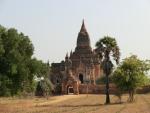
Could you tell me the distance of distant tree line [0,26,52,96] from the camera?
42812 millimetres

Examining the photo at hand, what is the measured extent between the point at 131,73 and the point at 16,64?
14.3 m

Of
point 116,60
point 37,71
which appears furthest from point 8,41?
point 116,60

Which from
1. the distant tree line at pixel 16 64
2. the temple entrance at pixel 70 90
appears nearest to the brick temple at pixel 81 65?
the temple entrance at pixel 70 90

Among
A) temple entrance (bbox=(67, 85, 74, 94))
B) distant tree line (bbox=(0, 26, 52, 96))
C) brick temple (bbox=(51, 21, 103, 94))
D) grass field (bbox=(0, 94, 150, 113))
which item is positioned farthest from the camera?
brick temple (bbox=(51, 21, 103, 94))

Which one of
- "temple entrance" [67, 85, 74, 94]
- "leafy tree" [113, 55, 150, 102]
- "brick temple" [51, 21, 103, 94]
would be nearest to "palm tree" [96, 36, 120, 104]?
"leafy tree" [113, 55, 150, 102]

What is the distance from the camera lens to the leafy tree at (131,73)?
2000 inches

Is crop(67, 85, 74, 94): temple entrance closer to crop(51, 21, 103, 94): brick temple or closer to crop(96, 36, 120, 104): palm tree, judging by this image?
crop(51, 21, 103, 94): brick temple

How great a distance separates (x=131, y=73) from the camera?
168ft

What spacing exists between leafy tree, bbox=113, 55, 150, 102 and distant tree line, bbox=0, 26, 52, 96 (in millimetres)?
9180

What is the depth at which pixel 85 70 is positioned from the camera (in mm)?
106938

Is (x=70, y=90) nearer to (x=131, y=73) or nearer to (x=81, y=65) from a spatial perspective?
(x=81, y=65)

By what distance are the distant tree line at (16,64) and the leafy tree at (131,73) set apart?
918 cm

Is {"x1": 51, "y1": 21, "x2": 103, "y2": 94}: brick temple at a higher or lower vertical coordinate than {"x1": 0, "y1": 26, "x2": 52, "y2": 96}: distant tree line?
higher

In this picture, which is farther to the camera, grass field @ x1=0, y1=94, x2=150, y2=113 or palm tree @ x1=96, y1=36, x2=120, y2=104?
palm tree @ x1=96, y1=36, x2=120, y2=104
